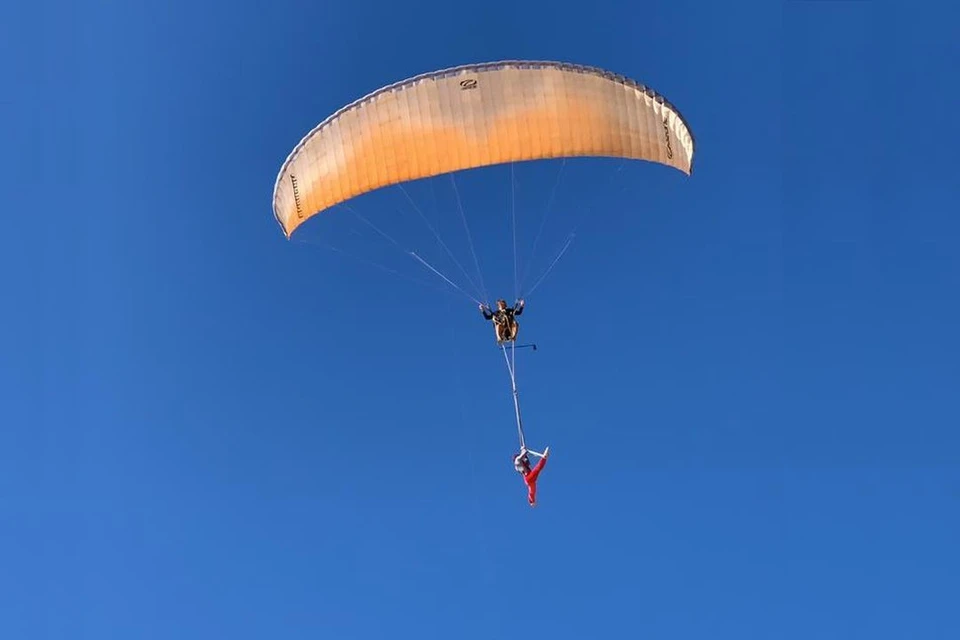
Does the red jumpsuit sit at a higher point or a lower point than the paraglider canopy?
lower

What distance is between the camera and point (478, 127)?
1906 centimetres

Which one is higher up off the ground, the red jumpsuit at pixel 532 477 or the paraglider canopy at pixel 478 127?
the paraglider canopy at pixel 478 127

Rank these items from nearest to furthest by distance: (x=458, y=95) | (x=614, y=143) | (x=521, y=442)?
(x=458, y=95) < (x=614, y=143) < (x=521, y=442)

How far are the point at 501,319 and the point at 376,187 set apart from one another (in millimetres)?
4434

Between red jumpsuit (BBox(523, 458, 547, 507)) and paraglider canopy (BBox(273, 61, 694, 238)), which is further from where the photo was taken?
red jumpsuit (BBox(523, 458, 547, 507))

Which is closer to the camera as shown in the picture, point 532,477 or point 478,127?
point 478,127

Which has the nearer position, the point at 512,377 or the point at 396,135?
the point at 396,135

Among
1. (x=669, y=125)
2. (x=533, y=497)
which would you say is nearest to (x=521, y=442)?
(x=533, y=497)

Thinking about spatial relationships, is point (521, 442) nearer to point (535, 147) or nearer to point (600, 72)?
point (535, 147)

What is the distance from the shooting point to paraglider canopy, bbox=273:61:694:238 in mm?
18703

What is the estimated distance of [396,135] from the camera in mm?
19031

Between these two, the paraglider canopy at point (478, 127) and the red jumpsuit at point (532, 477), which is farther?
the red jumpsuit at point (532, 477)

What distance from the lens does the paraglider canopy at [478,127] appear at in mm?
18703

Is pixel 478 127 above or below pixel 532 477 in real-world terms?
above
